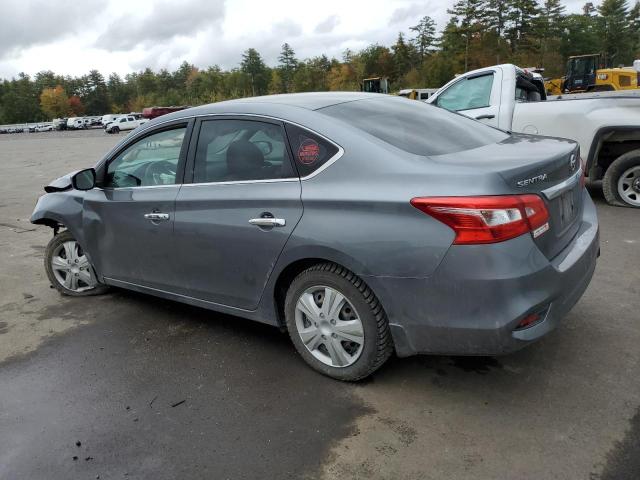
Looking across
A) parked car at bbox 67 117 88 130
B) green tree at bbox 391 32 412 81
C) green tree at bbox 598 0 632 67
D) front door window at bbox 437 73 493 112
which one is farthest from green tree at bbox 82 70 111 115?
front door window at bbox 437 73 493 112

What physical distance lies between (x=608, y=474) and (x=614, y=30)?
96.4 metres

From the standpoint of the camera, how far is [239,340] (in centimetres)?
391

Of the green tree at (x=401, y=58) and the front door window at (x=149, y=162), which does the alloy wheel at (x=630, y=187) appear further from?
the green tree at (x=401, y=58)

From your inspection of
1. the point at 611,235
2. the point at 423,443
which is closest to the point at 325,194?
the point at 423,443

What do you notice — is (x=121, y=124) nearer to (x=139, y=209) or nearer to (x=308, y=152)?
(x=139, y=209)

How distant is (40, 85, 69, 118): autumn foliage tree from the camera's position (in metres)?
125

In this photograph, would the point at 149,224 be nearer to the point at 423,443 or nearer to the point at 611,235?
the point at 423,443

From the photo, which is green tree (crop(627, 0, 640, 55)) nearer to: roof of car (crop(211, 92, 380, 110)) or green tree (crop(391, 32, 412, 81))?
green tree (crop(391, 32, 412, 81))

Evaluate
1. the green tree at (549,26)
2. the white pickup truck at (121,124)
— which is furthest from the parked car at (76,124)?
the green tree at (549,26)

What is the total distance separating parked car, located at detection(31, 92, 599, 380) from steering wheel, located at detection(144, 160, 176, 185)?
0.04 feet

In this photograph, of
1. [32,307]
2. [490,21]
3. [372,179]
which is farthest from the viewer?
[490,21]

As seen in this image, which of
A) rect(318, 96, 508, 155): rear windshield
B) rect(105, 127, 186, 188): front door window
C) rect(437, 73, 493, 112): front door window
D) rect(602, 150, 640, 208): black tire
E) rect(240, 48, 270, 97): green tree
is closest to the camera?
rect(318, 96, 508, 155): rear windshield

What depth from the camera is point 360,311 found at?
116 inches

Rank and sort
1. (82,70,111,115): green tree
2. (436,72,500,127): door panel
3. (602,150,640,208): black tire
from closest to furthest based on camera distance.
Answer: (602,150,640,208): black tire, (436,72,500,127): door panel, (82,70,111,115): green tree
